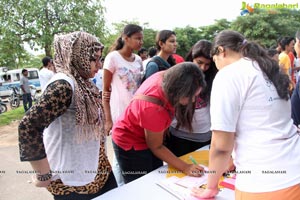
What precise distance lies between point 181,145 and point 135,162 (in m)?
0.40

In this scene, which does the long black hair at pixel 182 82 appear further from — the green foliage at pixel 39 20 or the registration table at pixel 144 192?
the green foliage at pixel 39 20

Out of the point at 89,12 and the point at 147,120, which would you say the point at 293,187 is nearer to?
the point at 147,120

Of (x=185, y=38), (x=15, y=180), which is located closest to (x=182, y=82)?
(x=15, y=180)

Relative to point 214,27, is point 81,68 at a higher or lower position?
lower

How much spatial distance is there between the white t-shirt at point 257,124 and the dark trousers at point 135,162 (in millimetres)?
662

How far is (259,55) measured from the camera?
97 centimetres

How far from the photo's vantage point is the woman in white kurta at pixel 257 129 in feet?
2.82

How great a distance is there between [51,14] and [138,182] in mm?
7407

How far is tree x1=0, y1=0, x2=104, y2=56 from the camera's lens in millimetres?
7281

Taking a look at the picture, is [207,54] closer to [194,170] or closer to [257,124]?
[194,170]

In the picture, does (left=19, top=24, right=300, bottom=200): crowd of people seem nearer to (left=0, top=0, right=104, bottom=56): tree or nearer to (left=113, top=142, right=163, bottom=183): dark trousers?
(left=113, top=142, right=163, bottom=183): dark trousers

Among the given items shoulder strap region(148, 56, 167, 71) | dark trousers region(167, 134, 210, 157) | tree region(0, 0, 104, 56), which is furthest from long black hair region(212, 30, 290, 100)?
tree region(0, 0, 104, 56)

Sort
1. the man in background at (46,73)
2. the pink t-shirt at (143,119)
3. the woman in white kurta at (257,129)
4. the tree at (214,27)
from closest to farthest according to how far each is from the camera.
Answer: the woman in white kurta at (257,129) < the pink t-shirt at (143,119) < the man in background at (46,73) < the tree at (214,27)

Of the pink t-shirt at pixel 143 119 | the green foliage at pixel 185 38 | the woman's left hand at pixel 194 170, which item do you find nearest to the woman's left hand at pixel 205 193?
the woman's left hand at pixel 194 170
